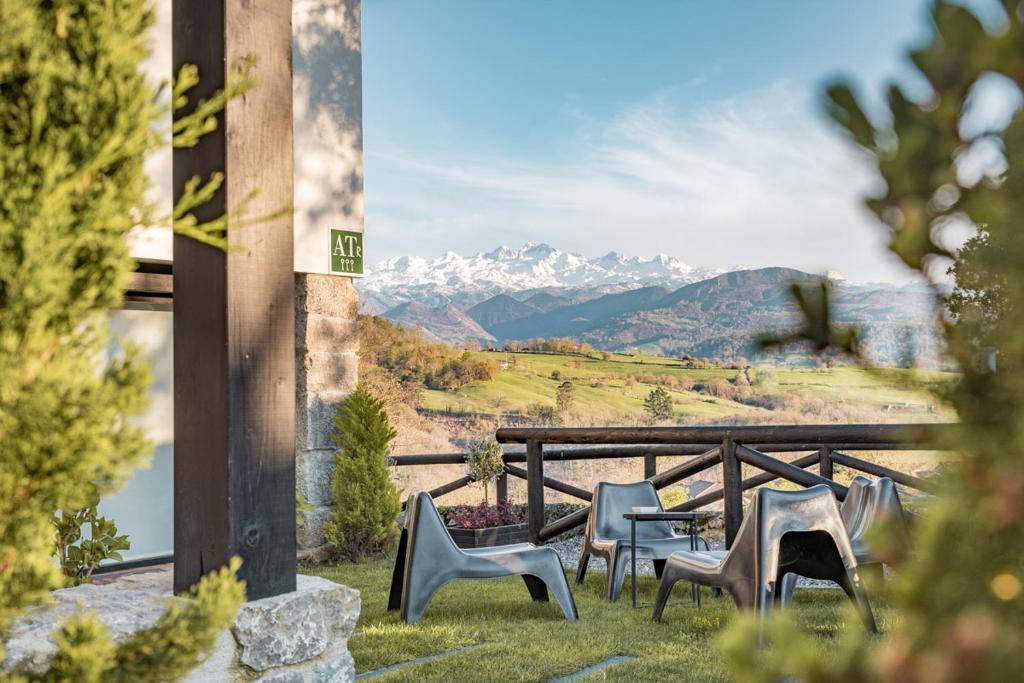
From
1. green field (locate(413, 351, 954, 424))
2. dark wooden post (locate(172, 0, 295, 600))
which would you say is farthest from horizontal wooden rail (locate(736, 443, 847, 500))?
green field (locate(413, 351, 954, 424))

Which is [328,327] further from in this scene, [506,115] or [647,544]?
[506,115]

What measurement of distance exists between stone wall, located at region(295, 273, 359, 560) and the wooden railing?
64.1 inches

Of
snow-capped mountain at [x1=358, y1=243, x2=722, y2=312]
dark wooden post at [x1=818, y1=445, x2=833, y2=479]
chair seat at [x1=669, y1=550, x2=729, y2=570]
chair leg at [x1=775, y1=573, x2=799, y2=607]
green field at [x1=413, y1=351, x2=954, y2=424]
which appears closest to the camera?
chair leg at [x1=775, y1=573, x2=799, y2=607]

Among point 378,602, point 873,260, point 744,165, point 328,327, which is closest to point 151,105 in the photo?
point 873,260

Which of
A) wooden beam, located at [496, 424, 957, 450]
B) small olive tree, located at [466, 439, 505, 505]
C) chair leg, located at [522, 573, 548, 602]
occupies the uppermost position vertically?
wooden beam, located at [496, 424, 957, 450]

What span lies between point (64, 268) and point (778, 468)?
6.07m

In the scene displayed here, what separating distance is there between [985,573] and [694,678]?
11.0ft

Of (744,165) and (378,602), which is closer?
(378,602)

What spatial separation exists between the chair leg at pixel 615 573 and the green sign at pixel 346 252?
2.88m

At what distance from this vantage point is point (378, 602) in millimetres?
5344

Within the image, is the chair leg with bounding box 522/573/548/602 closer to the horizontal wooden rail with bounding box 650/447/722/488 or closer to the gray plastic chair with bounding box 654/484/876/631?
the gray plastic chair with bounding box 654/484/876/631

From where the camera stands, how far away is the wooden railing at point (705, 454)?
6375 millimetres

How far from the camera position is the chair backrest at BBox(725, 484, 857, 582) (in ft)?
14.1

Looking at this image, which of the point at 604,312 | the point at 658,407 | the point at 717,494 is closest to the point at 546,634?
the point at 717,494
